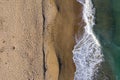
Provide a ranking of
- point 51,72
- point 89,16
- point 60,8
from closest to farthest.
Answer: point 51,72 → point 60,8 → point 89,16

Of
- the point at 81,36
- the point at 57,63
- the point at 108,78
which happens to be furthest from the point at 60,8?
the point at 108,78

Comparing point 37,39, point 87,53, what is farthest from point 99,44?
point 37,39

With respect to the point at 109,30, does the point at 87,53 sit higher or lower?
lower

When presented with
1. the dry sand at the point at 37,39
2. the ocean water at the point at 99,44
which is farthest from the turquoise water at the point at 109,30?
the dry sand at the point at 37,39

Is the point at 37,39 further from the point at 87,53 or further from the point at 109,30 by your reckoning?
the point at 109,30

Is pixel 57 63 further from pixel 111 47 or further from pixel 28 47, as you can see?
pixel 111 47

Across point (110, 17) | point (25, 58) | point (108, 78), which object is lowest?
point (108, 78)

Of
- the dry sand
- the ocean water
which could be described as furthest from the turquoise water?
the dry sand
